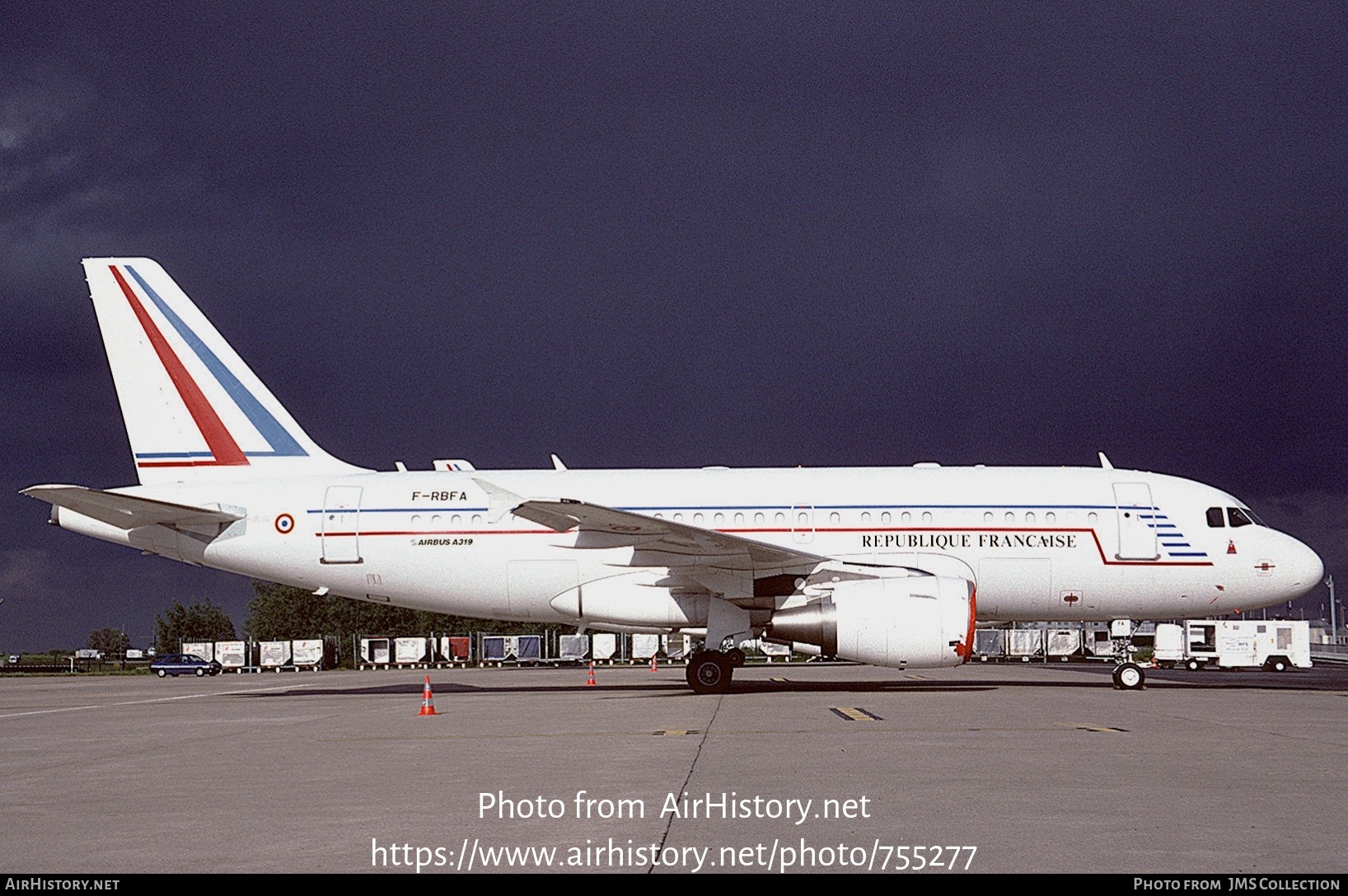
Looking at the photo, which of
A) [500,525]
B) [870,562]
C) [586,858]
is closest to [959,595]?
[870,562]

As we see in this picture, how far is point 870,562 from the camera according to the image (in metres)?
24.0

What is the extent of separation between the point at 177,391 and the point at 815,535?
14.1 meters

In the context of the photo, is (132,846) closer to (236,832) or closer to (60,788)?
(236,832)

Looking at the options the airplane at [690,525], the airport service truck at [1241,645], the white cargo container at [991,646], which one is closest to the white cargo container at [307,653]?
the white cargo container at [991,646]

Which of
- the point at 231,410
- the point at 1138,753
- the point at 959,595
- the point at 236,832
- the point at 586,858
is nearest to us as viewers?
the point at 586,858

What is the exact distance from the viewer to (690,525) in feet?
75.6

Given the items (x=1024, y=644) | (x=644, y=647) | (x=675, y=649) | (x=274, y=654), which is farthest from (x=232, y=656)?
(x=1024, y=644)

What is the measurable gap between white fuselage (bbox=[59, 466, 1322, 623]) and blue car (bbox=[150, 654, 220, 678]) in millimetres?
39539

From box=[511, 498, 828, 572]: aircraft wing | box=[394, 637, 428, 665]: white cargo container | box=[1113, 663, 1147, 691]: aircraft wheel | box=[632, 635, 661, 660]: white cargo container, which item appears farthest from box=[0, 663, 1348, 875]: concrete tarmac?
box=[394, 637, 428, 665]: white cargo container

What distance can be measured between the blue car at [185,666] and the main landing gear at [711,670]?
44.6 m

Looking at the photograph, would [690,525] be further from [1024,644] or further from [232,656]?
[1024,644]

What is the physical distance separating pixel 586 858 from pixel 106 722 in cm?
1580

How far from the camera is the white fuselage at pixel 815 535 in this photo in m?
24.3

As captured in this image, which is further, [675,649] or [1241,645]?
[675,649]
